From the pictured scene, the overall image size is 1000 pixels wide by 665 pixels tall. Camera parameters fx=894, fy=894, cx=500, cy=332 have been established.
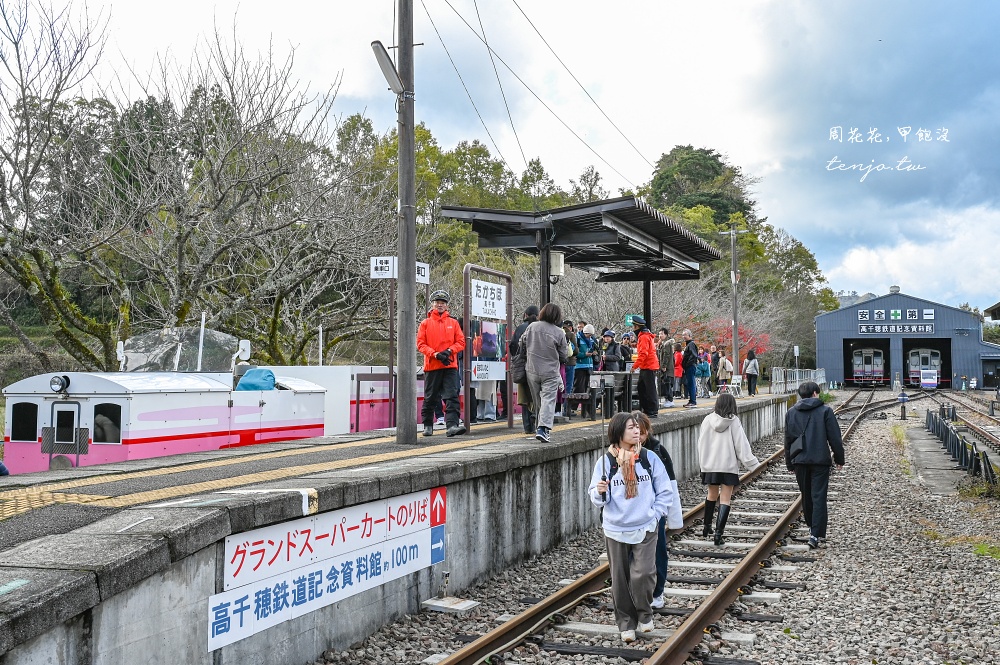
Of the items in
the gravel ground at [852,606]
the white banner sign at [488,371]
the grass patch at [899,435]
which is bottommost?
the grass patch at [899,435]

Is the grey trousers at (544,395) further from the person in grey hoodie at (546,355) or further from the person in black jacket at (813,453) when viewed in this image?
the person in black jacket at (813,453)

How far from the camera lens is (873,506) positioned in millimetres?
13703

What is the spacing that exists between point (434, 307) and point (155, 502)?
17.8 feet

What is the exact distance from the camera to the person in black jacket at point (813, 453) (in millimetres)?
10203

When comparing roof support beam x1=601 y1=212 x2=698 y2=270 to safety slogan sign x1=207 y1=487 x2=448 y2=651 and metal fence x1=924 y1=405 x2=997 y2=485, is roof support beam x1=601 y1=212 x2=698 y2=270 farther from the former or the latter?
safety slogan sign x1=207 y1=487 x2=448 y2=651

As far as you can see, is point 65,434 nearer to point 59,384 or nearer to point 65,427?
point 65,427

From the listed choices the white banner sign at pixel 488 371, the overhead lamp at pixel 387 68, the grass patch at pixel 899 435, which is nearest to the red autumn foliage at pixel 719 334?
the grass patch at pixel 899 435

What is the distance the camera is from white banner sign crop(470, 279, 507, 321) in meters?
11.8

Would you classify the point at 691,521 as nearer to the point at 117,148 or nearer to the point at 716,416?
the point at 716,416

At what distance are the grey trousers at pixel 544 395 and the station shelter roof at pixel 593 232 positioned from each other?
3068 mm

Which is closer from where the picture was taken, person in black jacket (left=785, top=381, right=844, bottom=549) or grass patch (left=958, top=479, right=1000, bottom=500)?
person in black jacket (left=785, top=381, right=844, bottom=549)

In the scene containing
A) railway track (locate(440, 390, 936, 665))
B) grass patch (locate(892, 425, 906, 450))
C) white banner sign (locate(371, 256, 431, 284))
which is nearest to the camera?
railway track (locate(440, 390, 936, 665))

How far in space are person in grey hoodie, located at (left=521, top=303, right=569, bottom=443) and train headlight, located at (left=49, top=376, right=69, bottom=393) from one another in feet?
16.7

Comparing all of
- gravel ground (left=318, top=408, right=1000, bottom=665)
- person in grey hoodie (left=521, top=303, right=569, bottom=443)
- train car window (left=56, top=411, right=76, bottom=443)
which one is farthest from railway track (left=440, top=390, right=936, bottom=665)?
train car window (left=56, top=411, right=76, bottom=443)
